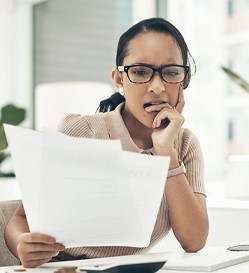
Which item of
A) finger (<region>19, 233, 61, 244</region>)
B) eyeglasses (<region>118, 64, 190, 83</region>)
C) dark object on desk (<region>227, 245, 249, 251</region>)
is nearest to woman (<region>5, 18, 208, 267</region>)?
eyeglasses (<region>118, 64, 190, 83</region>)

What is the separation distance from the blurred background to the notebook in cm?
108

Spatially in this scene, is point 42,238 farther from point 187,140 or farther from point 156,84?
point 187,140

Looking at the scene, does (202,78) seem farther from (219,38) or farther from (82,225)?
(82,225)

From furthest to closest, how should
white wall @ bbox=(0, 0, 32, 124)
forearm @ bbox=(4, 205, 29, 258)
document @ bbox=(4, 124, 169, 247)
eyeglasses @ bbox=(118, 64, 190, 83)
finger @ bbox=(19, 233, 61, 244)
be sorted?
white wall @ bbox=(0, 0, 32, 124)
eyeglasses @ bbox=(118, 64, 190, 83)
forearm @ bbox=(4, 205, 29, 258)
finger @ bbox=(19, 233, 61, 244)
document @ bbox=(4, 124, 169, 247)

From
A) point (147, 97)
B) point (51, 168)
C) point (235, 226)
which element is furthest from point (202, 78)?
point (51, 168)

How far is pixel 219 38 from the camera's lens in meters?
3.05

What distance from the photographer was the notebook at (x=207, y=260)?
104cm

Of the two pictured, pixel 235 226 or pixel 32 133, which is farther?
pixel 235 226

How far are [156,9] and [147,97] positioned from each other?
2104 mm

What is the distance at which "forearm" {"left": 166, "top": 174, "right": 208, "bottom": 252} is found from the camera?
1.34 metres

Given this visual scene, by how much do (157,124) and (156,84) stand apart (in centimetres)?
10

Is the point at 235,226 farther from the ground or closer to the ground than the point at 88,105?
closer to the ground

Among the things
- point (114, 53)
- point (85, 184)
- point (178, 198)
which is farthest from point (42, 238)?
point (114, 53)

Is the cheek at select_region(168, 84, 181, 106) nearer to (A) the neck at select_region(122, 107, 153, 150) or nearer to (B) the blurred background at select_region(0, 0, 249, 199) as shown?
(A) the neck at select_region(122, 107, 153, 150)
